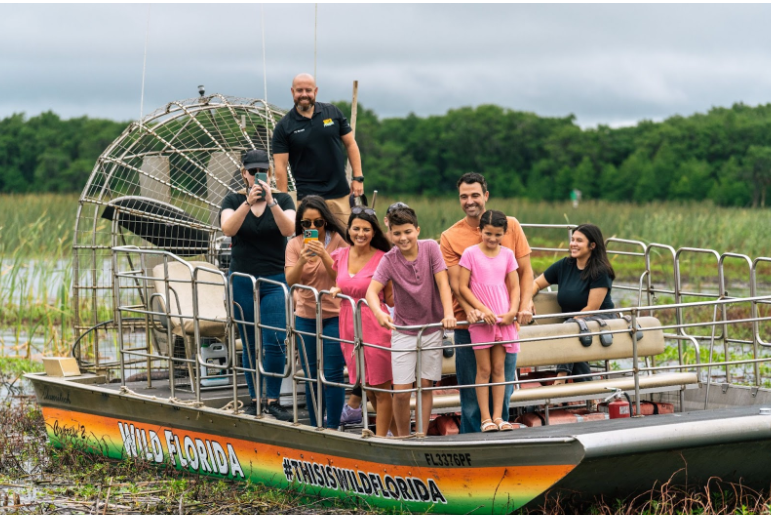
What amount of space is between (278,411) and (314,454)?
62cm

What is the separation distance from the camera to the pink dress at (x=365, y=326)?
23.6 ft

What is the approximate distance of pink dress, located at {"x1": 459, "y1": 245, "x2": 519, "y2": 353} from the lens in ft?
23.5

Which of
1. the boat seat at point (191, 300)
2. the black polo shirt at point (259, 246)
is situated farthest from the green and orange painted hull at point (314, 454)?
the black polo shirt at point (259, 246)

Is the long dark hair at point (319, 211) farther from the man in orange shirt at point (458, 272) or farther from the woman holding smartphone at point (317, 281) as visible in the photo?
the man in orange shirt at point (458, 272)

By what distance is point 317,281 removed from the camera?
781 centimetres

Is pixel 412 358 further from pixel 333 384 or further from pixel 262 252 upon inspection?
pixel 262 252

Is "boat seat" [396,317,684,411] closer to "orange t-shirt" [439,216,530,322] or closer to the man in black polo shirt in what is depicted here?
"orange t-shirt" [439,216,530,322]

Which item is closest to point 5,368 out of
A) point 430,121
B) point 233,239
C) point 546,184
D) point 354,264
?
point 233,239

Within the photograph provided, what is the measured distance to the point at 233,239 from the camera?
836cm

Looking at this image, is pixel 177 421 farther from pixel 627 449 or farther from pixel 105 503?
pixel 627 449

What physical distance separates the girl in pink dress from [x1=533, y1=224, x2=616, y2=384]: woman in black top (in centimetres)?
146

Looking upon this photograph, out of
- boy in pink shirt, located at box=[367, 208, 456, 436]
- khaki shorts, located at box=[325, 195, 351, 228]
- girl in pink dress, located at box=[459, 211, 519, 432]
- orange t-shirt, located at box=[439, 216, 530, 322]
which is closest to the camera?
boy in pink shirt, located at box=[367, 208, 456, 436]

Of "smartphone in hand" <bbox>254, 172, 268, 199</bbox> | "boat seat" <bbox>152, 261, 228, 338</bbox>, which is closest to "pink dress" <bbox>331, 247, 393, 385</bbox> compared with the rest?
"smartphone in hand" <bbox>254, 172, 268, 199</bbox>

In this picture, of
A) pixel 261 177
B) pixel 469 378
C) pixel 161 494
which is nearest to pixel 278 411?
pixel 161 494
